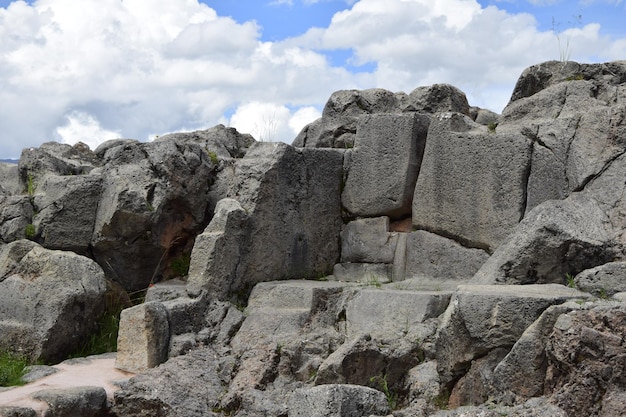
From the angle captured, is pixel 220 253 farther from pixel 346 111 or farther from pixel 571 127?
pixel 571 127

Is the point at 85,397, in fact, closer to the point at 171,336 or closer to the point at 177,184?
the point at 171,336

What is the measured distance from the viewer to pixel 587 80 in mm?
10055

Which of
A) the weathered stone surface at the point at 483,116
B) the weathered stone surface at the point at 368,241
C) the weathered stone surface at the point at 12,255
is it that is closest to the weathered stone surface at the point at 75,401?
the weathered stone surface at the point at 12,255

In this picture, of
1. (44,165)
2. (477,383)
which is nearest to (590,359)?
(477,383)

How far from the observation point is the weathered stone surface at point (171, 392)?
8109 millimetres

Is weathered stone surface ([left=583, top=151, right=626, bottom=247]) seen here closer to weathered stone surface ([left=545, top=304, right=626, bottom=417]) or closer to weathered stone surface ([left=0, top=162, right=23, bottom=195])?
weathered stone surface ([left=545, top=304, right=626, bottom=417])

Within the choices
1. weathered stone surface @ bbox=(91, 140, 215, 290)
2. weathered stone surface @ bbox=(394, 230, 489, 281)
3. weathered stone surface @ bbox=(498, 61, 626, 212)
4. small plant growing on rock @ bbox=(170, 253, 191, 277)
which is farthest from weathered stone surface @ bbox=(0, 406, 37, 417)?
weathered stone surface @ bbox=(498, 61, 626, 212)

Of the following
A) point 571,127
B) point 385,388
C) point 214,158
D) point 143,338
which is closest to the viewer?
point 385,388

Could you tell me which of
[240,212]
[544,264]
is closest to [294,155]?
[240,212]

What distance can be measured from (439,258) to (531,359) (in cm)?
292

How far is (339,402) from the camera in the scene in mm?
6965

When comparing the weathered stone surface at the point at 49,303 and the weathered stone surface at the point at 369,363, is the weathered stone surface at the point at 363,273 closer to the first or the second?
the weathered stone surface at the point at 369,363

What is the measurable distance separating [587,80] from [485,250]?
2316mm

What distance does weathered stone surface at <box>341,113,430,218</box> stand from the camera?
10148 millimetres
